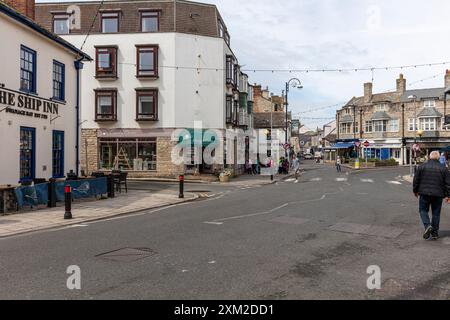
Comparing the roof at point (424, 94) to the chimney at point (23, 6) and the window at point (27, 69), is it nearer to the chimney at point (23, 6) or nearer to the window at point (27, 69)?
the chimney at point (23, 6)

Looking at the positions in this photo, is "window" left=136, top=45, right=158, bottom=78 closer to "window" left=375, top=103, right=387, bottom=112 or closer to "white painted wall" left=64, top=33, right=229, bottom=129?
"white painted wall" left=64, top=33, right=229, bottom=129

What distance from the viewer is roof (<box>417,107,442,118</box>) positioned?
189 ft

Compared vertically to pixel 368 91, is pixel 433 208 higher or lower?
lower

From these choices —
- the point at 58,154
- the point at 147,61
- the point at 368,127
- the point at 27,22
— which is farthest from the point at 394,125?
the point at 27,22

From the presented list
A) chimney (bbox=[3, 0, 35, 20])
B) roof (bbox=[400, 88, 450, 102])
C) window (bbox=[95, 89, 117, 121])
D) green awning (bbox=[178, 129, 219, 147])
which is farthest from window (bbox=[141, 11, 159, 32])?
roof (bbox=[400, 88, 450, 102])

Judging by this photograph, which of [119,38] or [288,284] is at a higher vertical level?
[119,38]

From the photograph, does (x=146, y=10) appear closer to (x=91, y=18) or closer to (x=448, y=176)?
(x=91, y=18)

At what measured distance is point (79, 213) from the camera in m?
12.5

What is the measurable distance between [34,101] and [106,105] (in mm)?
15133

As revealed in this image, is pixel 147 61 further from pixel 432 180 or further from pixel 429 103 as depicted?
pixel 429 103

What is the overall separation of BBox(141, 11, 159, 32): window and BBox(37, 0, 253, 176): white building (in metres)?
0.07

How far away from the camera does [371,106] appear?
212 feet

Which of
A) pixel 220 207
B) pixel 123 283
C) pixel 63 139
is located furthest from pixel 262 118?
pixel 123 283
